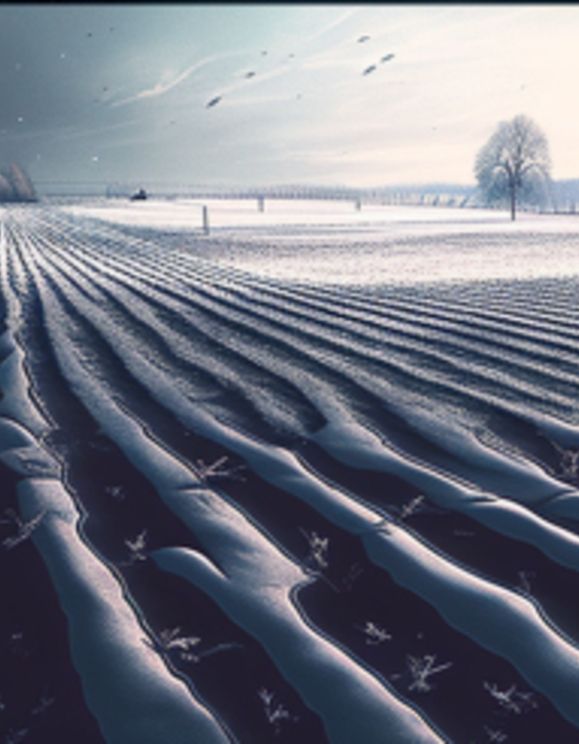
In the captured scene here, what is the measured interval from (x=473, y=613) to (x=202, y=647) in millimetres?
737

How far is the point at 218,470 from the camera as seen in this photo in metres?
3.26

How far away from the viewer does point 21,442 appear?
3.60m

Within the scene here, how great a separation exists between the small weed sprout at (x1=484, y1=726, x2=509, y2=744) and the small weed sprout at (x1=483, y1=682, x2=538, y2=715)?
7cm

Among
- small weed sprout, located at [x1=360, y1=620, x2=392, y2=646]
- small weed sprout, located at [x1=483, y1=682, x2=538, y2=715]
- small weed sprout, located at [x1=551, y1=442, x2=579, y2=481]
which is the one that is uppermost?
small weed sprout, located at [x1=551, y1=442, x2=579, y2=481]

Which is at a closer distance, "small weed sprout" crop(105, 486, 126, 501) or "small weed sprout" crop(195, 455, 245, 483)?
"small weed sprout" crop(105, 486, 126, 501)

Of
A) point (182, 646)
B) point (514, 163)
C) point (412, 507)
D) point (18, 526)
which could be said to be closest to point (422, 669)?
point (182, 646)

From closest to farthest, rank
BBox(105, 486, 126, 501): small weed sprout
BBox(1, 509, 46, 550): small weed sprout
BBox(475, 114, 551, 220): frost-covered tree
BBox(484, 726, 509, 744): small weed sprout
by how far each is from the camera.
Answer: BBox(484, 726, 509, 744): small weed sprout, BBox(1, 509, 46, 550): small weed sprout, BBox(105, 486, 126, 501): small weed sprout, BBox(475, 114, 551, 220): frost-covered tree

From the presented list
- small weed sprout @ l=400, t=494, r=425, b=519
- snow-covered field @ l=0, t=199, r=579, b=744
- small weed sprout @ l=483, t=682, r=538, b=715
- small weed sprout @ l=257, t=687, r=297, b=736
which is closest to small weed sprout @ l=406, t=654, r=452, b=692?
snow-covered field @ l=0, t=199, r=579, b=744

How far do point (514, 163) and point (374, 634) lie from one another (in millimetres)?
56274

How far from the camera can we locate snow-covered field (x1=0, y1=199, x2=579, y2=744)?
1792mm

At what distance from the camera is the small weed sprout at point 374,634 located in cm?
203

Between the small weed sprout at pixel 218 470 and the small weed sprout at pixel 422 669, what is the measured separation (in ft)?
4.44

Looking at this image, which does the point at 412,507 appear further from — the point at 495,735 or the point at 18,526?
the point at 18,526

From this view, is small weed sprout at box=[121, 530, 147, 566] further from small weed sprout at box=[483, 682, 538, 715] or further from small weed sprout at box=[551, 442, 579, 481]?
small weed sprout at box=[551, 442, 579, 481]
